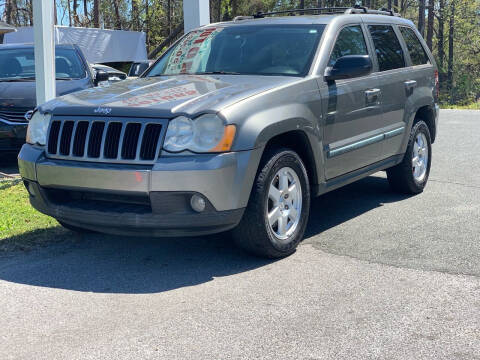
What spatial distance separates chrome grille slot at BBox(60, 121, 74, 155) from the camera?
480 centimetres

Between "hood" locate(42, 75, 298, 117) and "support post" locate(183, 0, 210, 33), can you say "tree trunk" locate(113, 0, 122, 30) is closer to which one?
"support post" locate(183, 0, 210, 33)

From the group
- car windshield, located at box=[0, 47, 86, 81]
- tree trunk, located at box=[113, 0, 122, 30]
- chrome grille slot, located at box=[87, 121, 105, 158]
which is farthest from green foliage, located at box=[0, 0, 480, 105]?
chrome grille slot, located at box=[87, 121, 105, 158]

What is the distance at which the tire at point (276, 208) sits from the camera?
4.66 m

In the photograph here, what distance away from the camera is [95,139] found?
4656 mm

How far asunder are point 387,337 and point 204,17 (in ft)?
18.6

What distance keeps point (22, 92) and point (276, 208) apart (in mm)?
5713

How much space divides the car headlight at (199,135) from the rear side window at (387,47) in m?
2.58

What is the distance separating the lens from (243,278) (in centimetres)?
454

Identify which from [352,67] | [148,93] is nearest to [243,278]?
[148,93]

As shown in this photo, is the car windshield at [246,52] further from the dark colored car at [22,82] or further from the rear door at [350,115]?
the dark colored car at [22,82]

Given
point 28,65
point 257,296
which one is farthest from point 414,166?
point 28,65

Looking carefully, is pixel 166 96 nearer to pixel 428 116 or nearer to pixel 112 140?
pixel 112 140

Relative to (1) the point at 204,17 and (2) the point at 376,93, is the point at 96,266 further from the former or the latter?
(1) the point at 204,17

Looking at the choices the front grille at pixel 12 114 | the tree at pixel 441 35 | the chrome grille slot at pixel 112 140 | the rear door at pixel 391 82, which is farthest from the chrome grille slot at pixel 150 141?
the tree at pixel 441 35
